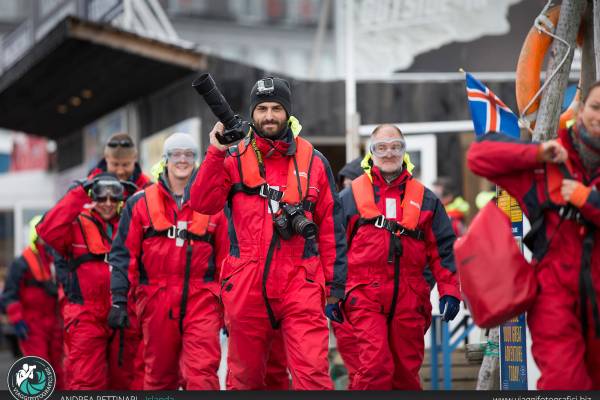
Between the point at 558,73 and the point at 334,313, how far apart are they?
→ 2.36 metres

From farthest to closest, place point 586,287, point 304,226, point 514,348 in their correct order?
point 514,348
point 304,226
point 586,287

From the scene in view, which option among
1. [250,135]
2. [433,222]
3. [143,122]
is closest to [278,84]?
[250,135]

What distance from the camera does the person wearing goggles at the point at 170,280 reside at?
338 inches

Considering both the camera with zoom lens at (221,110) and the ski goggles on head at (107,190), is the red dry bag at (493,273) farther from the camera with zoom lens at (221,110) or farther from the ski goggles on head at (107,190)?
the ski goggles on head at (107,190)

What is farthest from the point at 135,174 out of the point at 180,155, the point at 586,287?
the point at 586,287

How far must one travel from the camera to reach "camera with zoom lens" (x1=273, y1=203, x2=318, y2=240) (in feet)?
23.0

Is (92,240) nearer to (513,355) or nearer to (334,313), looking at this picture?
(334,313)

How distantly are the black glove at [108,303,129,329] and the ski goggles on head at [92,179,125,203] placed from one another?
124 cm

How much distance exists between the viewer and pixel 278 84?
7426 millimetres

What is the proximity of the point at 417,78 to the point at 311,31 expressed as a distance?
22161mm

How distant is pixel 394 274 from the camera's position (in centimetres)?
831

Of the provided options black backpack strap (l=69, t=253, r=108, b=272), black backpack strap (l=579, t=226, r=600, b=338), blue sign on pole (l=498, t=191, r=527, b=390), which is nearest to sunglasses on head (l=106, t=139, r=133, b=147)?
black backpack strap (l=69, t=253, r=108, b=272)

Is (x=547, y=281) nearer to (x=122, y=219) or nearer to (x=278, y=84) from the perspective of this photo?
(x=278, y=84)
